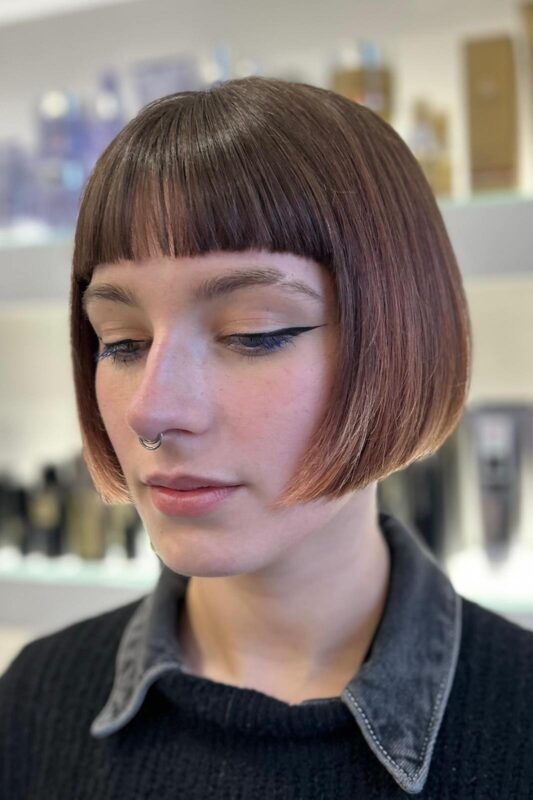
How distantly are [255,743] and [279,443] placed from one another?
25 cm

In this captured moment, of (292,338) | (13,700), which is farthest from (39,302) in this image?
(292,338)

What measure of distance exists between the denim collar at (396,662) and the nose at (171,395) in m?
0.24

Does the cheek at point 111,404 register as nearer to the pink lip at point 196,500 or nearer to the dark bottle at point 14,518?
the pink lip at point 196,500

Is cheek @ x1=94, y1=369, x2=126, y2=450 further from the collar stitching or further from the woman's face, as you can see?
the collar stitching

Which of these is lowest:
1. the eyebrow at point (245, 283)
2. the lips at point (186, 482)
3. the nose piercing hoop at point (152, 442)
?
the lips at point (186, 482)

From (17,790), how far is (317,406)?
467 millimetres

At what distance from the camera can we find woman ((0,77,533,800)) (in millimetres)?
528

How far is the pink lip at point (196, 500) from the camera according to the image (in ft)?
1.80

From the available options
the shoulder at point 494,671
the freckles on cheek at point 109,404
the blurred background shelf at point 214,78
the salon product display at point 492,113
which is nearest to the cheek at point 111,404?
the freckles on cheek at point 109,404

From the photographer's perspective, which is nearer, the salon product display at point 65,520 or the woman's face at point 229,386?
the woman's face at point 229,386

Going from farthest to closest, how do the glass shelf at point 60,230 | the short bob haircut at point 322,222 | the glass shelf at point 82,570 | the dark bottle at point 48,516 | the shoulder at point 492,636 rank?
the dark bottle at point 48,516, the glass shelf at point 82,570, the glass shelf at point 60,230, the shoulder at point 492,636, the short bob haircut at point 322,222

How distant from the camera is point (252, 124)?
1.76ft

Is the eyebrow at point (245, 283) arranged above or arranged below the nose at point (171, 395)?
above

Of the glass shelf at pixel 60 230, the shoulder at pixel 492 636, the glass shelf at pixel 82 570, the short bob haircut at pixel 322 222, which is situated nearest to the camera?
the short bob haircut at pixel 322 222
